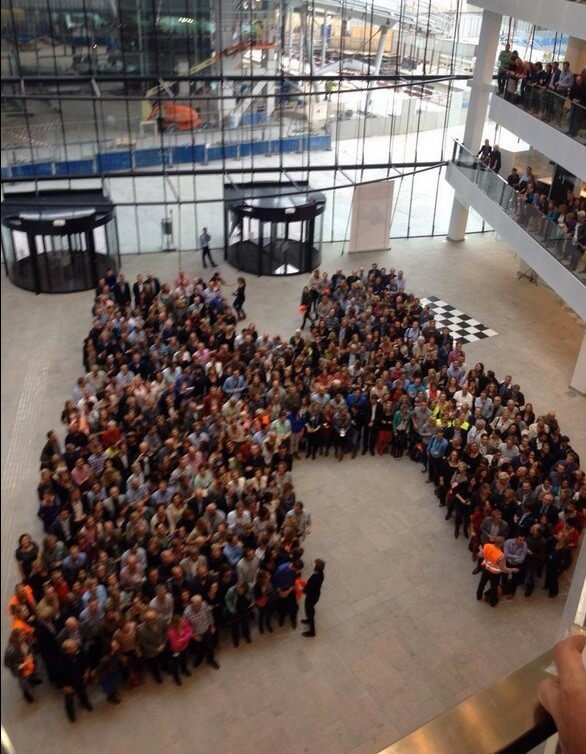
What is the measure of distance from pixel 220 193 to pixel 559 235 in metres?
9.55

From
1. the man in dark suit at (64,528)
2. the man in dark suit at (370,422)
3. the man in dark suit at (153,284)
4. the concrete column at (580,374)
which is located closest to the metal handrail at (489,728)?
the man in dark suit at (64,528)

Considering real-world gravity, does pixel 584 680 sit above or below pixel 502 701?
above

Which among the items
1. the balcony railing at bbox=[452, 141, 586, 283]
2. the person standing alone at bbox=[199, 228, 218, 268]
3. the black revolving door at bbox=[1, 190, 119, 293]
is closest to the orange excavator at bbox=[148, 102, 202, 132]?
the black revolving door at bbox=[1, 190, 119, 293]

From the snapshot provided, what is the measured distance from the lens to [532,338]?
17109 mm

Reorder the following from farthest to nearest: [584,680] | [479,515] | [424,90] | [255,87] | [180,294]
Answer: [424,90], [255,87], [180,294], [479,515], [584,680]

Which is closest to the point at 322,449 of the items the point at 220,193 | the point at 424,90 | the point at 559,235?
the point at 559,235

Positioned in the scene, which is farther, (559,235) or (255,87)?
(255,87)

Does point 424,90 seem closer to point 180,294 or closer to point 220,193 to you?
point 220,193

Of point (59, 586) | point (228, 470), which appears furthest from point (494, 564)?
point (59, 586)

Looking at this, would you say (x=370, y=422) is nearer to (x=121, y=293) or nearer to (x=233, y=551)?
(x=233, y=551)

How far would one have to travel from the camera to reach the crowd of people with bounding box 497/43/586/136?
1402 cm

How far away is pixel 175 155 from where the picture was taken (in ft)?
64.6

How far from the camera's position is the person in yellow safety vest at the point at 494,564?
9.20m

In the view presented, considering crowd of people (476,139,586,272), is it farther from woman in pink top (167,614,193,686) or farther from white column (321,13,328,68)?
woman in pink top (167,614,193,686)
